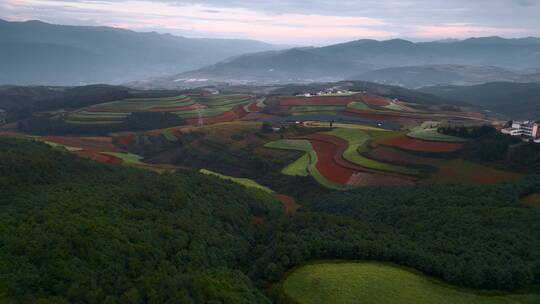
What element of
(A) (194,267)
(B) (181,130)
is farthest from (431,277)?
(B) (181,130)

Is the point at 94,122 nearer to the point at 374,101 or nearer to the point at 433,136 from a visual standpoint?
the point at 374,101

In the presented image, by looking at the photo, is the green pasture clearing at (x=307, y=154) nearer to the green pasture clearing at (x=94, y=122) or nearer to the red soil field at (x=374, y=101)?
the red soil field at (x=374, y=101)

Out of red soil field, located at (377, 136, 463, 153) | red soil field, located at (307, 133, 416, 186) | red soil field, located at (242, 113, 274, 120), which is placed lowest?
red soil field, located at (307, 133, 416, 186)

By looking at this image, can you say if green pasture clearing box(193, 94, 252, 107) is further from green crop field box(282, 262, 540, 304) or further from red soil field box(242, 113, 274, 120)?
green crop field box(282, 262, 540, 304)

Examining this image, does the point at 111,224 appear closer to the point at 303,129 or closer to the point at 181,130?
the point at 303,129

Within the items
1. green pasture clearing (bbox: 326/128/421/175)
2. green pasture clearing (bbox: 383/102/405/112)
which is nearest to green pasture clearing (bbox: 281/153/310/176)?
green pasture clearing (bbox: 326/128/421/175)

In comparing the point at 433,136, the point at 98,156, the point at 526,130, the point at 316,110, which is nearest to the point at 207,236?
the point at 433,136
